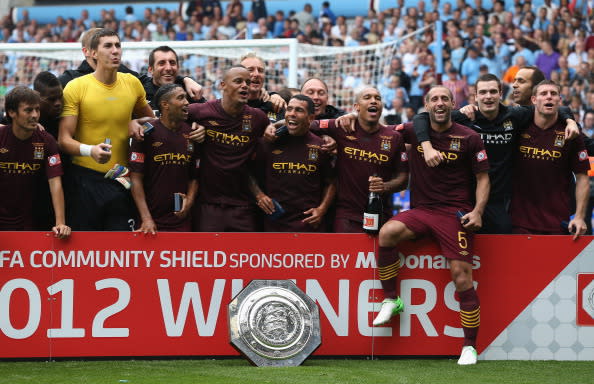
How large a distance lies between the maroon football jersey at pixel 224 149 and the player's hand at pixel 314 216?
1.92 feet

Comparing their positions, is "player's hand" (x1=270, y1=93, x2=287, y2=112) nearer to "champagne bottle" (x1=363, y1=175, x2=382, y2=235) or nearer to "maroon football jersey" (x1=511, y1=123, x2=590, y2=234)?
"champagne bottle" (x1=363, y1=175, x2=382, y2=235)

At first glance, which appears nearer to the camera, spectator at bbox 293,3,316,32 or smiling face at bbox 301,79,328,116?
smiling face at bbox 301,79,328,116

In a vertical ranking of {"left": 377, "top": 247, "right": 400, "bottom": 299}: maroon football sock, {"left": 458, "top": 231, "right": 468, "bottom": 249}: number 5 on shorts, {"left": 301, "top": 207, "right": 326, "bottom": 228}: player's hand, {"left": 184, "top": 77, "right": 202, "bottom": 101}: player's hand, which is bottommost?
{"left": 377, "top": 247, "right": 400, "bottom": 299}: maroon football sock

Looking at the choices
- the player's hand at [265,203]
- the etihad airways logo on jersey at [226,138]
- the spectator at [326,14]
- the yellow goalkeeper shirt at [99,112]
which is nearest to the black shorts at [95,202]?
the yellow goalkeeper shirt at [99,112]

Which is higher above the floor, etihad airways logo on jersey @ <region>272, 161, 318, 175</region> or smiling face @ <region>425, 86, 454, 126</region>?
smiling face @ <region>425, 86, 454, 126</region>

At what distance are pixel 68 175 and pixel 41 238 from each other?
0.69 m

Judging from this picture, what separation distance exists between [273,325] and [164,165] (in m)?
1.60

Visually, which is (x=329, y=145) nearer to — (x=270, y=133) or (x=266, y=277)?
(x=270, y=133)

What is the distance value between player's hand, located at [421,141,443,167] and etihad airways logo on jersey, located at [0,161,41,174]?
9.78ft

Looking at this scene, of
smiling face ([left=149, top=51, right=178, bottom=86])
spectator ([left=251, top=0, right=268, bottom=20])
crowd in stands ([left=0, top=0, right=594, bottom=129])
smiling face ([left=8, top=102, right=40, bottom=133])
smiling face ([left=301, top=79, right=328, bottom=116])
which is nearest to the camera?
smiling face ([left=8, top=102, right=40, bottom=133])

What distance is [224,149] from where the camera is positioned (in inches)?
338

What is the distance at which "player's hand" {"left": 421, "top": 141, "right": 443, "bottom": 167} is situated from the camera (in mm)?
8086

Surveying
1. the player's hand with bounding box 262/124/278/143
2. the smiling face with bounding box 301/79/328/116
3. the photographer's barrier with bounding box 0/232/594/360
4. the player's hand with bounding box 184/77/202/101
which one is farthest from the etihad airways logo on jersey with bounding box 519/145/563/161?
the player's hand with bounding box 184/77/202/101

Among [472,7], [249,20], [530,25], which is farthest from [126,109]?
[249,20]
